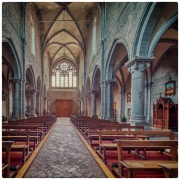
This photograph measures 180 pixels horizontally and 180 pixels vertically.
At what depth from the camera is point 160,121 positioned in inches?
555

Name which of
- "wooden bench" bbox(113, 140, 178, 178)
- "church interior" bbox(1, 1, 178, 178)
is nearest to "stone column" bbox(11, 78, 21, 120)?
"church interior" bbox(1, 1, 178, 178)

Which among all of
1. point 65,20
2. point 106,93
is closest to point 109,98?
point 106,93

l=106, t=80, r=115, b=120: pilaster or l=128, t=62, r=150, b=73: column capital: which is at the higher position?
l=128, t=62, r=150, b=73: column capital

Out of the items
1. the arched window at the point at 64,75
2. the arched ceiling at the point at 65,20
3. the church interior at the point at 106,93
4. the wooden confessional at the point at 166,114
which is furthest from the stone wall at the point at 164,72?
the arched window at the point at 64,75

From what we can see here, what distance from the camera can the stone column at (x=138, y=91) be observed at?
29.3ft

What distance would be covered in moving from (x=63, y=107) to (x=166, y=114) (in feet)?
84.9

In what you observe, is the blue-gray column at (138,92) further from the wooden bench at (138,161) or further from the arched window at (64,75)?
the arched window at (64,75)

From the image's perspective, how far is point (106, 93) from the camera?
15492 mm

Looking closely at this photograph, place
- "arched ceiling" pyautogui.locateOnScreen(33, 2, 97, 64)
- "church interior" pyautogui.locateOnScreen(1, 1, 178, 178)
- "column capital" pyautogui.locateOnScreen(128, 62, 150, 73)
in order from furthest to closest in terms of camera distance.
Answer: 1. "arched ceiling" pyautogui.locateOnScreen(33, 2, 97, 64)
2. "column capital" pyautogui.locateOnScreen(128, 62, 150, 73)
3. "church interior" pyautogui.locateOnScreen(1, 1, 178, 178)

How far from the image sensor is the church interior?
450 centimetres

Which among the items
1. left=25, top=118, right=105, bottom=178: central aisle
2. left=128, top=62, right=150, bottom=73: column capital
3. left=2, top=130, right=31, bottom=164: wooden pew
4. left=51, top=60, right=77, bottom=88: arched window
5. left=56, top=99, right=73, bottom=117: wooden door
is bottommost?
left=56, top=99, right=73, bottom=117: wooden door

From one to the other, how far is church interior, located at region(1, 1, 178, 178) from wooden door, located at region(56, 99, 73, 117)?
914 cm

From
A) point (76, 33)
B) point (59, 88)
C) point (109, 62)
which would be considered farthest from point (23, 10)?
point (59, 88)

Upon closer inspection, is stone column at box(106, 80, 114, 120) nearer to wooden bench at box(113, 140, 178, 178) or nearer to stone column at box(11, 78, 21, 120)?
stone column at box(11, 78, 21, 120)
